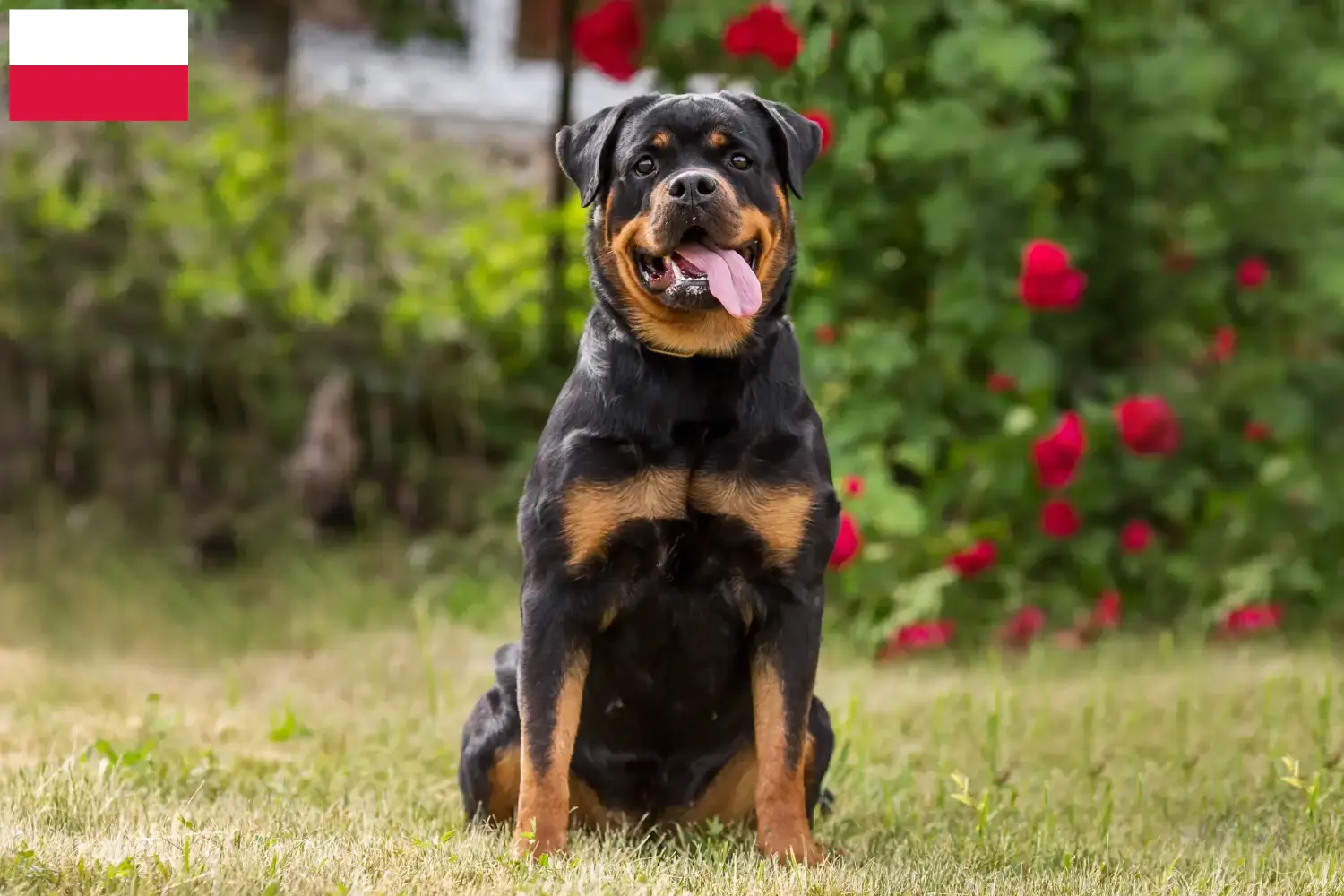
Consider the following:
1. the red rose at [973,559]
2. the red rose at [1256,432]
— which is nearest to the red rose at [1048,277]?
the red rose at [973,559]

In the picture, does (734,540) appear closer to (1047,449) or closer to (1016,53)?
(1047,449)

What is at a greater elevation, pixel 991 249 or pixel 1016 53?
pixel 1016 53

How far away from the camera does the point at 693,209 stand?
11.4ft

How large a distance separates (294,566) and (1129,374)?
4118 millimetres

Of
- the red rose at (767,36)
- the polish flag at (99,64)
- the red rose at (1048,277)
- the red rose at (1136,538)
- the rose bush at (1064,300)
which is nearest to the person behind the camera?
the polish flag at (99,64)

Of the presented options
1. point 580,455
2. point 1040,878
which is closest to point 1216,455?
point 1040,878

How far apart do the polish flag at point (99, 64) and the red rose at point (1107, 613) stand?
415 cm

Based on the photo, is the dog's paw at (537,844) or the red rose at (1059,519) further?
the red rose at (1059,519)

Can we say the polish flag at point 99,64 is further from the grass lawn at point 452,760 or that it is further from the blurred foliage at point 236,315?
the blurred foliage at point 236,315

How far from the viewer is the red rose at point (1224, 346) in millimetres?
6918

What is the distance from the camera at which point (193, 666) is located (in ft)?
21.9

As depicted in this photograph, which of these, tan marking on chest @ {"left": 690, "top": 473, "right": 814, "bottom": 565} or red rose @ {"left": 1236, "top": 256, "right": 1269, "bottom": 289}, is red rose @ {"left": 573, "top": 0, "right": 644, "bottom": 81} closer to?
red rose @ {"left": 1236, "top": 256, "right": 1269, "bottom": 289}

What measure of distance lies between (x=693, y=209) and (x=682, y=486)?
24.4 inches

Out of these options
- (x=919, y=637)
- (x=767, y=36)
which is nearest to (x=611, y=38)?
(x=767, y=36)
